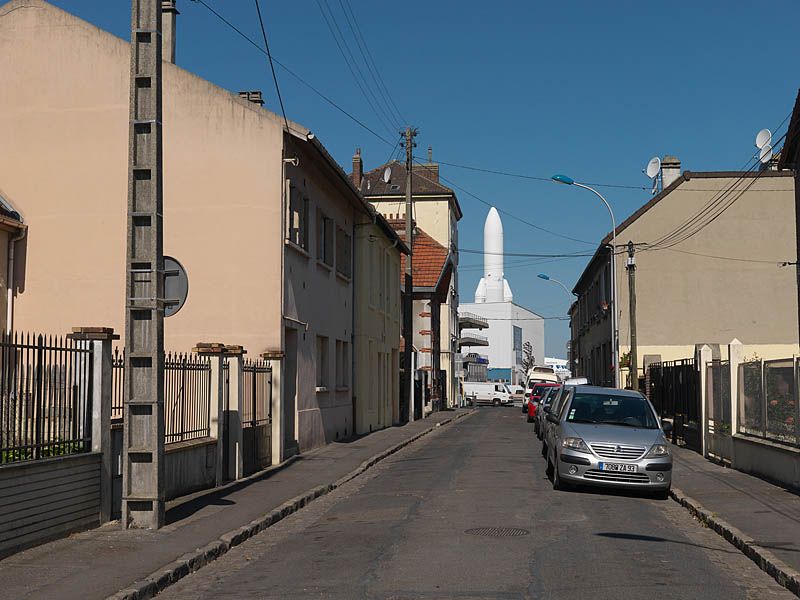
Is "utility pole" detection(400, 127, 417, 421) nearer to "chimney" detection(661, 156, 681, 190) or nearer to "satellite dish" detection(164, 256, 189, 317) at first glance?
"chimney" detection(661, 156, 681, 190)

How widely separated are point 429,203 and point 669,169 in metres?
25.8

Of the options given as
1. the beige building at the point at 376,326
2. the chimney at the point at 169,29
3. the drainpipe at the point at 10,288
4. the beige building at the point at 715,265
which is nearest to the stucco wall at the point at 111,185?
the drainpipe at the point at 10,288

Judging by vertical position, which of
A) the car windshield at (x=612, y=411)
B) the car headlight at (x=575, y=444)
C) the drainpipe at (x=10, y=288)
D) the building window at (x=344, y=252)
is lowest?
the car headlight at (x=575, y=444)

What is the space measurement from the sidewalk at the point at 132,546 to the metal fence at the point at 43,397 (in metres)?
0.98

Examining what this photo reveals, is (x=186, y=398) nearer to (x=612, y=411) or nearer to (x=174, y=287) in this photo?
(x=174, y=287)

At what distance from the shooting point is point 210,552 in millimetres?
10008

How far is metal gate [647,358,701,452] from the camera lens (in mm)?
23969

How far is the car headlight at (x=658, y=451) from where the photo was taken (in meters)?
15.0

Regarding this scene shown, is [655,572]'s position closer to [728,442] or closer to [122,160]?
[728,442]

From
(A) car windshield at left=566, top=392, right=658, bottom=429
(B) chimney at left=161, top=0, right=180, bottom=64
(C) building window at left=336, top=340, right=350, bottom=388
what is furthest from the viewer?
(C) building window at left=336, top=340, right=350, bottom=388

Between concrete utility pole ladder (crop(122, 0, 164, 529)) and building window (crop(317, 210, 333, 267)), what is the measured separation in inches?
502

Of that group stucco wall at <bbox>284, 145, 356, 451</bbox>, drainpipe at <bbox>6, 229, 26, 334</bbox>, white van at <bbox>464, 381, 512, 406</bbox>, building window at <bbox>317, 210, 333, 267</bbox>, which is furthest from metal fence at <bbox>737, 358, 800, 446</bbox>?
white van at <bbox>464, 381, 512, 406</bbox>

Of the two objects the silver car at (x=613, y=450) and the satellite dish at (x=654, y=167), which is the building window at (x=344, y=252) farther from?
the satellite dish at (x=654, y=167)

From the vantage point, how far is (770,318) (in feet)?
137
